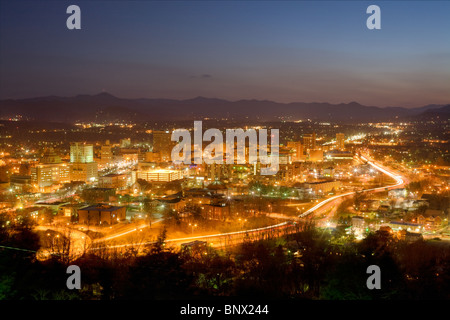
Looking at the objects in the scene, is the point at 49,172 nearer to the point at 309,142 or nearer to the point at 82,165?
the point at 82,165

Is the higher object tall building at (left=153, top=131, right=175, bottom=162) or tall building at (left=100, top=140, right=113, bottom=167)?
tall building at (left=153, top=131, right=175, bottom=162)

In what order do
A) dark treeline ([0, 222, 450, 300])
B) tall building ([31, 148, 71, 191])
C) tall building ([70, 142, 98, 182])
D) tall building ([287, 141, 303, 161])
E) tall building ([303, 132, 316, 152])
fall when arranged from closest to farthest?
dark treeline ([0, 222, 450, 300]) → tall building ([31, 148, 71, 191]) → tall building ([70, 142, 98, 182]) → tall building ([287, 141, 303, 161]) → tall building ([303, 132, 316, 152])

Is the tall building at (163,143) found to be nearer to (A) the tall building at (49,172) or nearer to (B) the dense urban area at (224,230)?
(B) the dense urban area at (224,230)

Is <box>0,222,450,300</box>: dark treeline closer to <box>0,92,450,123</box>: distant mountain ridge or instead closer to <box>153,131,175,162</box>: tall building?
<box>153,131,175,162</box>: tall building

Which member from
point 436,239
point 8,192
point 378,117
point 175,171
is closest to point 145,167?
point 175,171

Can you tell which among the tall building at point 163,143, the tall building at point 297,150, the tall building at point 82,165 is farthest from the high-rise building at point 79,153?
the tall building at point 297,150

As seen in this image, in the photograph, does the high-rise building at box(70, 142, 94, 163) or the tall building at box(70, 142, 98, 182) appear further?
the high-rise building at box(70, 142, 94, 163)

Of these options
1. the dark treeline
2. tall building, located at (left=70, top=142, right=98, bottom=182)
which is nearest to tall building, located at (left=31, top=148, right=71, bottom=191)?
tall building, located at (left=70, top=142, right=98, bottom=182)

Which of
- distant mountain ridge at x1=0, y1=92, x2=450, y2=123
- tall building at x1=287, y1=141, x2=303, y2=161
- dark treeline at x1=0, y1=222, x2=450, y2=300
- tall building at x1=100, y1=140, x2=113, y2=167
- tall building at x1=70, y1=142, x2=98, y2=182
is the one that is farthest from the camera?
distant mountain ridge at x1=0, y1=92, x2=450, y2=123
